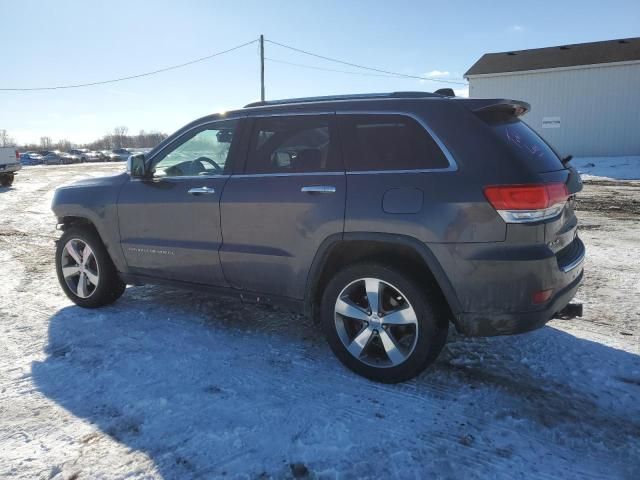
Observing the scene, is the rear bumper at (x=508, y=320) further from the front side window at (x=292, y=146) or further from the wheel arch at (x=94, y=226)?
the wheel arch at (x=94, y=226)

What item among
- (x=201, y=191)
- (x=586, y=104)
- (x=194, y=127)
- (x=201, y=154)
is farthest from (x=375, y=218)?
(x=586, y=104)

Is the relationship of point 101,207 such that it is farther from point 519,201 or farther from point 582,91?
point 582,91

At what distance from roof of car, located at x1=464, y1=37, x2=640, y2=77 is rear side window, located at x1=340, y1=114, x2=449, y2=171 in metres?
28.4

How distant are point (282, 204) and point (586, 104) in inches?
1135

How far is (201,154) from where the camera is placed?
4.20 metres

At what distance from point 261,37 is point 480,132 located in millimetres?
31706

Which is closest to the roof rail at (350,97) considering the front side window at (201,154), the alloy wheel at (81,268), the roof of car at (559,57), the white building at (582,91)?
the front side window at (201,154)

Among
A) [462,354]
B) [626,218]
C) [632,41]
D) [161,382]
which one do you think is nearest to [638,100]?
[632,41]

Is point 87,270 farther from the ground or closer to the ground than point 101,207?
closer to the ground

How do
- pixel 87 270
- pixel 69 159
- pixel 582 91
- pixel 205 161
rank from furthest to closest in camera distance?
pixel 69 159 < pixel 582 91 < pixel 87 270 < pixel 205 161

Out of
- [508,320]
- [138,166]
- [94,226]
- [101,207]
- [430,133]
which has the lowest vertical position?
[508,320]

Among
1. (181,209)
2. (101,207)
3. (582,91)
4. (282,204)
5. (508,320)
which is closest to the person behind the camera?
(508,320)

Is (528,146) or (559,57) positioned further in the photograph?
(559,57)

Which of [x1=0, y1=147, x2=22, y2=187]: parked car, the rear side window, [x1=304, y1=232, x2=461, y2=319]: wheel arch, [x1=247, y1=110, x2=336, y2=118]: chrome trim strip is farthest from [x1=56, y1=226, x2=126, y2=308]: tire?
[x1=0, y1=147, x2=22, y2=187]: parked car
